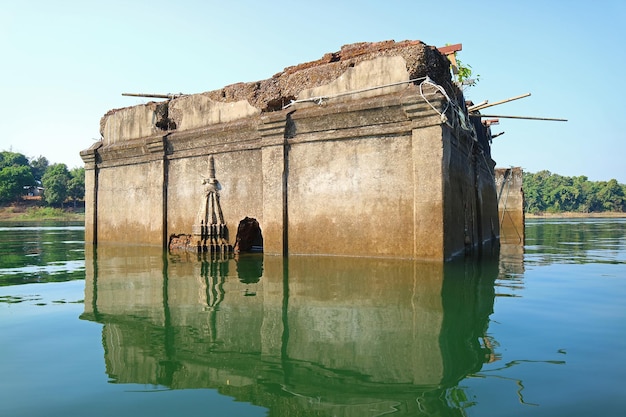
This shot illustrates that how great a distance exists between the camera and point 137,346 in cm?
310

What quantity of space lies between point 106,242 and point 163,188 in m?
→ 2.92

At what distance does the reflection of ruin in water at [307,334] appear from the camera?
2.34 meters

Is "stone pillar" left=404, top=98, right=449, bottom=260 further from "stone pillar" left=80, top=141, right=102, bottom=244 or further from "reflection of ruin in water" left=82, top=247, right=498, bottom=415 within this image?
"stone pillar" left=80, top=141, right=102, bottom=244

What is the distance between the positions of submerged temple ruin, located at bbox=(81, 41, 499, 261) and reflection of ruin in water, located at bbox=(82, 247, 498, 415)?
138cm

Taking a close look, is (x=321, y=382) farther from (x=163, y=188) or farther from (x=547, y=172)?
(x=547, y=172)

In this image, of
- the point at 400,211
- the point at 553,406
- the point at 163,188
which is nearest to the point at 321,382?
the point at 553,406

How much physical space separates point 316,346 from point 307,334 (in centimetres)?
29

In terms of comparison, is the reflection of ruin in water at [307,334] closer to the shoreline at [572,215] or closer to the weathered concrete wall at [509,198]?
the weathered concrete wall at [509,198]

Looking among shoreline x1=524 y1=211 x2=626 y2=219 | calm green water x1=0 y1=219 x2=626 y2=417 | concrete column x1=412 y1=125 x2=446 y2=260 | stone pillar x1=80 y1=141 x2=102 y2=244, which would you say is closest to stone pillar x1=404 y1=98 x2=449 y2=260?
concrete column x1=412 y1=125 x2=446 y2=260

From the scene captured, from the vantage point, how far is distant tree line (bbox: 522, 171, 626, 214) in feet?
227

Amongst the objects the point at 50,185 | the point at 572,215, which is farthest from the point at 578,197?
the point at 50,185

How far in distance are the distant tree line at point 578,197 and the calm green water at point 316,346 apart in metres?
72.4

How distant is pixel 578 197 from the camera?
7019 cm

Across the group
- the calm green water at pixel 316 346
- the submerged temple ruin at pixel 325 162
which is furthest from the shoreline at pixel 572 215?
the calm green water at pixel 316 346
